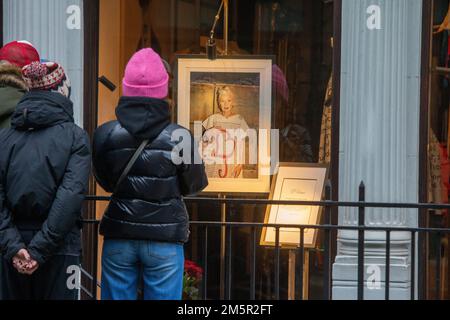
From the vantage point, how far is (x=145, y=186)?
17.0 feet

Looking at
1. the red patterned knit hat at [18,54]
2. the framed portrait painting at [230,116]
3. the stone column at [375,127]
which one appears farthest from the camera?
the framed portrait painting at [230,116]

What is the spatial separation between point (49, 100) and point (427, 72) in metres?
3.69

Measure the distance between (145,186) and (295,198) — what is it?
9.67ft

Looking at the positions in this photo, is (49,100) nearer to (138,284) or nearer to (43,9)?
(138,284)

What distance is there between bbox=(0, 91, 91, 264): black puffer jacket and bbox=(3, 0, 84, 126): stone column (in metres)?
2.62

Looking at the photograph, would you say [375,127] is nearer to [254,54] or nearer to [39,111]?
[254,54]

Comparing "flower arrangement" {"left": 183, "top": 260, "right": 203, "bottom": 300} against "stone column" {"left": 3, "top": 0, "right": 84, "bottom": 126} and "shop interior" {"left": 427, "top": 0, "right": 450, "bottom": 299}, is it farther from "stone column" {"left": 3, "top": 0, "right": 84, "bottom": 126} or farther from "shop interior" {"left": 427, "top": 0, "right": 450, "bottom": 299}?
"shop interior" {"left": 427, "top": 0, "right": 450, "bottom": 299}

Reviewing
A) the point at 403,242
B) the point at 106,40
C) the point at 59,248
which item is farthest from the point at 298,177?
the point at 59,248

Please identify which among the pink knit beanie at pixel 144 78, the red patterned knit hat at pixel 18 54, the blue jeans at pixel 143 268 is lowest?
the blue jeans at pixel 143 268

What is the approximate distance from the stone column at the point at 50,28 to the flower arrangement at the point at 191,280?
1621mm

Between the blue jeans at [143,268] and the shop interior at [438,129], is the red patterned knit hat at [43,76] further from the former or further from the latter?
the shop interior at [438,129]

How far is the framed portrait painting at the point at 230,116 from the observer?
8.15 metres

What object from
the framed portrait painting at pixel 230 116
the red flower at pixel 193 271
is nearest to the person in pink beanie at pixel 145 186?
the red flower at pixel 193 271

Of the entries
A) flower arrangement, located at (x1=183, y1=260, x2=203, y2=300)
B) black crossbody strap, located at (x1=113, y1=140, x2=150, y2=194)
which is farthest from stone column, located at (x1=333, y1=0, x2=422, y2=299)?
black crossbody strap, located at (x1=113, y1=140, x2=150, y2=194)
